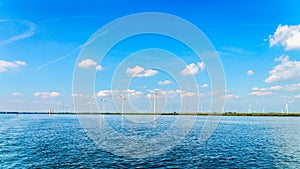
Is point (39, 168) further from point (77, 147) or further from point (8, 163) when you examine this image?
point (77, 147)

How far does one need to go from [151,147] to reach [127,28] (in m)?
24.0

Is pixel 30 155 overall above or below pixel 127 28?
below

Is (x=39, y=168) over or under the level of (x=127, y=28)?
under

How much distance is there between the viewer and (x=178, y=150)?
4412cm

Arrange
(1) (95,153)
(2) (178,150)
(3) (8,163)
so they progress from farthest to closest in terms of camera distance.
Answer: (2) (178,150), (1) (95,153), (3) (8,163)

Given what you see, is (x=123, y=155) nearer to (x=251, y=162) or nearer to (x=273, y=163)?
(x=251, y=162)

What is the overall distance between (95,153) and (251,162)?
21.4m

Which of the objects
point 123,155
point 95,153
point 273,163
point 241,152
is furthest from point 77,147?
point 273,163

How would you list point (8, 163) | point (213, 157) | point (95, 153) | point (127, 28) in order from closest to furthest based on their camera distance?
point (8, 163)
point (213, 157)
point (95, 153)
point (127, 28)

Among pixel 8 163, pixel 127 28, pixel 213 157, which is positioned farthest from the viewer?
pixel 127 28

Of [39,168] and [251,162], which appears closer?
[39,168]

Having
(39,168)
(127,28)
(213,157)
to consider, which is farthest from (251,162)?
(127,28)

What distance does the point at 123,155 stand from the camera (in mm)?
39344

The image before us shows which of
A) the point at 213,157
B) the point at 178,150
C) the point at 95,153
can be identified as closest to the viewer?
the point at 213,157
